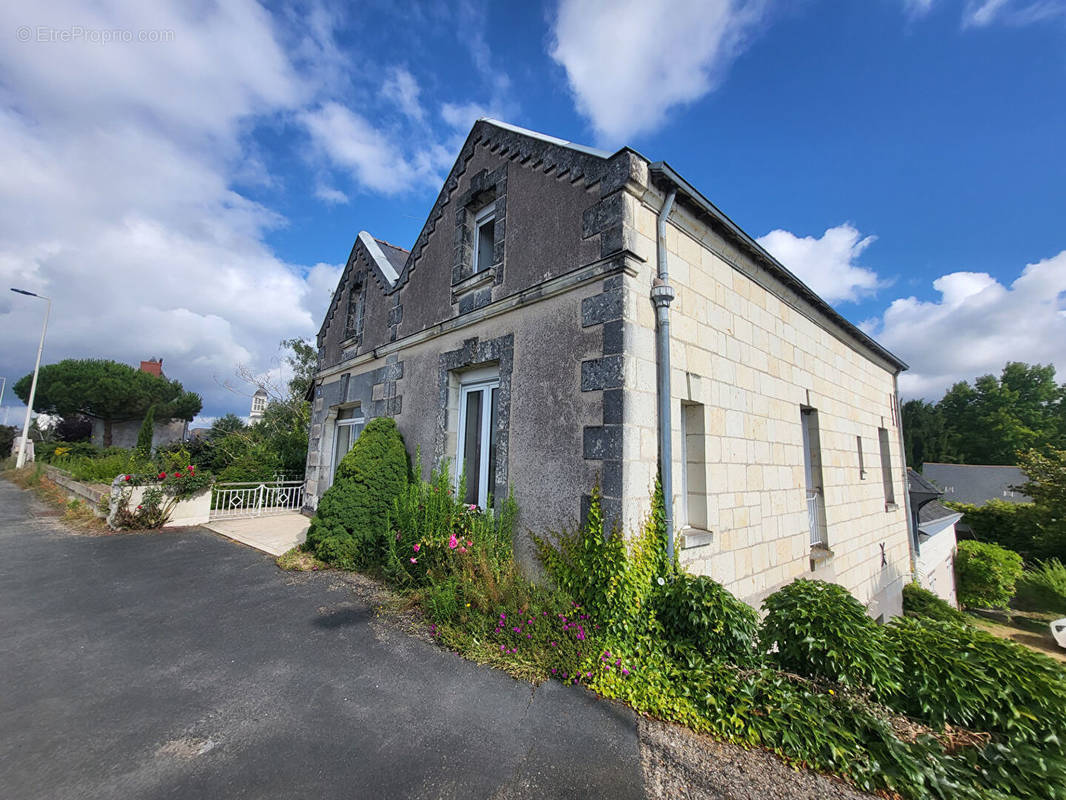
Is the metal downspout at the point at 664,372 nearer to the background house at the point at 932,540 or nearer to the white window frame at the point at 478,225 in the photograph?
the white window frame at the point at 478,225

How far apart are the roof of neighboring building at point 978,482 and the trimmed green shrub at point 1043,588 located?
13.7 m

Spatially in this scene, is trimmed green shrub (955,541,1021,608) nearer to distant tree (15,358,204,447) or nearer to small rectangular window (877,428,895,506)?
small rectangular window (877,428,895,506)

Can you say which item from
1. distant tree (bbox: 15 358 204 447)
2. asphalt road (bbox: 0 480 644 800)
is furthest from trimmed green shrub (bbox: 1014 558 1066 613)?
distant tree (bbox: 15 358 204 447)

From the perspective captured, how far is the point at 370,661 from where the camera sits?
11.0ft

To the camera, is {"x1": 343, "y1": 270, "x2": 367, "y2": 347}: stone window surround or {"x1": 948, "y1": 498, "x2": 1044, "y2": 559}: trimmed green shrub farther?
{"x1": 948, "y1": 498, "x2": 1044, "y2": 559}: trimmed green shrub

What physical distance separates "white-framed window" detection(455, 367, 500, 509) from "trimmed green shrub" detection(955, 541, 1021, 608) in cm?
1866

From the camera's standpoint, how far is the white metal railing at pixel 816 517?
22.3 ft

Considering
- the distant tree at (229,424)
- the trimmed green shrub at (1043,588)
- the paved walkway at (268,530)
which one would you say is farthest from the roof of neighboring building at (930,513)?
the distant tree at (229,424)

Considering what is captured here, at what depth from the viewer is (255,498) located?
10266 mm

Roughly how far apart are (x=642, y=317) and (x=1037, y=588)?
21529 millimetres

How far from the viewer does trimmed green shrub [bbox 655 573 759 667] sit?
324cm

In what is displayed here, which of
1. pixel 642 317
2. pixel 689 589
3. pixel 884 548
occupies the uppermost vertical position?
pixel 642 317

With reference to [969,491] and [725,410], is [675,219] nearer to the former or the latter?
[725,410]

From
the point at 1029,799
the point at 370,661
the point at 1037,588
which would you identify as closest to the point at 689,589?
the point at 1029,799
